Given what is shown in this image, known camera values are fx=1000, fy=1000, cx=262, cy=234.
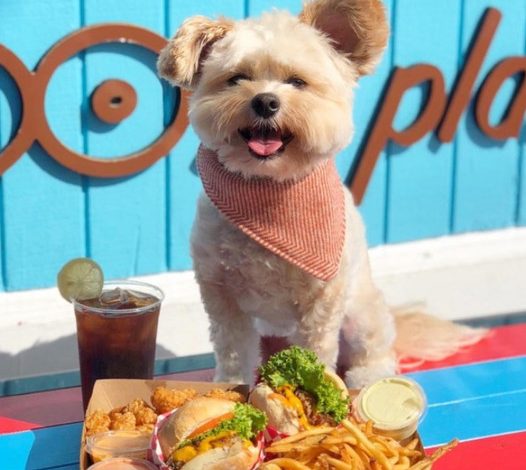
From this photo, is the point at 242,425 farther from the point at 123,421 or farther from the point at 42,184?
the point at 42,184

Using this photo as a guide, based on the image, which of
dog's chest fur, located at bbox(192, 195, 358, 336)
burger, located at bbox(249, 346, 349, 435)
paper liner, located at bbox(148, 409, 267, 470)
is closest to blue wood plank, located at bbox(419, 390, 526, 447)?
dog's chest fur, located at bbox(192, 195, 358, 336)

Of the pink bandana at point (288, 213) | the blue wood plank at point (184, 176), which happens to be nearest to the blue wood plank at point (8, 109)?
the blue wood plank at point (184, 176)

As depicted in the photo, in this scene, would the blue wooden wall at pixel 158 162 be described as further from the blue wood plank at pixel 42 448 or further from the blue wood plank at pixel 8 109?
the blue wood plank at pixel 42 448

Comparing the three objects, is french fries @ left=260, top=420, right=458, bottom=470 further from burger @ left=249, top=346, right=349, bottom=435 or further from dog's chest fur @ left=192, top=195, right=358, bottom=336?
dog's chest fur @ left=192, top=195, right=358, bottom=336

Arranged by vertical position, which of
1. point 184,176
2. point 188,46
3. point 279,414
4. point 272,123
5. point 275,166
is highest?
point 188,46

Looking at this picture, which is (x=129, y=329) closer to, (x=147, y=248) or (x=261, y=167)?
(x=261, y=167)

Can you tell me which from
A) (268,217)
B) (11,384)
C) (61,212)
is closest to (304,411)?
(268,217)

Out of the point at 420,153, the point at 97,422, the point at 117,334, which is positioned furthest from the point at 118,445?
the point at 420,153
